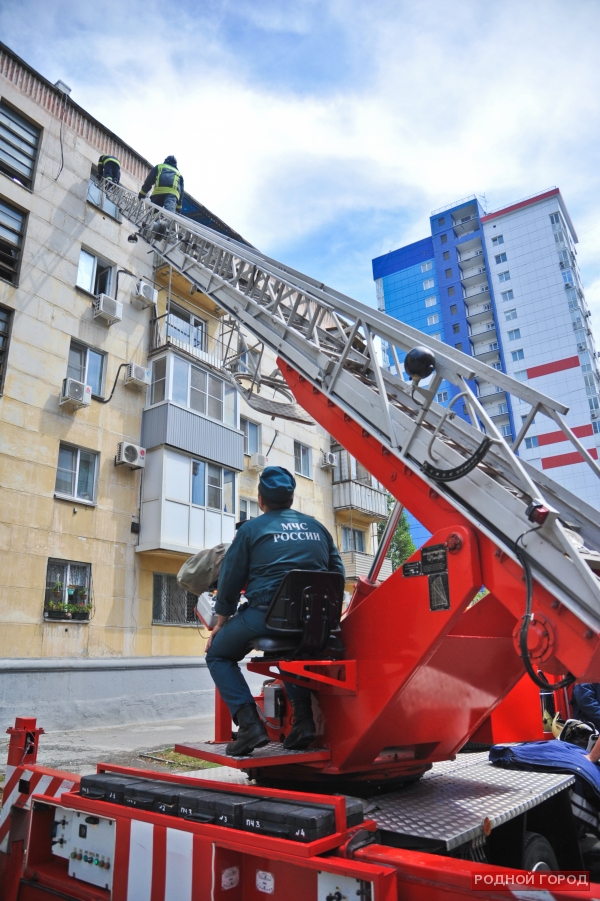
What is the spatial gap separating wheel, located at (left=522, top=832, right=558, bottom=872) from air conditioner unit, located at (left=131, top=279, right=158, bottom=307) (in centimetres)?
1700

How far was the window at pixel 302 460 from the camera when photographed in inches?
925

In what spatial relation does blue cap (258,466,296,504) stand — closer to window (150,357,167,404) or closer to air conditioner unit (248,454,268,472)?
window (150,357,167,404)

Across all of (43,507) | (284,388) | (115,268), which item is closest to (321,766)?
(284,388)

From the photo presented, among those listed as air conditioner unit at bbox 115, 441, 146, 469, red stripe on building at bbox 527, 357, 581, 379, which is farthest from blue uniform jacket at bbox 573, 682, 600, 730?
red stripe on building at bbox 527, 357, 581, 379

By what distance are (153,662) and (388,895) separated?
1380cm

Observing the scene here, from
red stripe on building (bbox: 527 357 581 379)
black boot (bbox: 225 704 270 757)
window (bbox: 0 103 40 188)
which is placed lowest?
black boot (bbox: 225 704 270 757)

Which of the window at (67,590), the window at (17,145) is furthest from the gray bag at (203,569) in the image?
the window at (17,145)

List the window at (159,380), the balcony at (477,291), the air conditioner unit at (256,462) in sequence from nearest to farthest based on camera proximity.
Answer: the window at (159,380) → the air conditioner unit at (256,462) → the balcony at (477,291)

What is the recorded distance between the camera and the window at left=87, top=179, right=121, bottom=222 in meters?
18.1

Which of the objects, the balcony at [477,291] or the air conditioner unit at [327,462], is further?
the balcony at [477,291]

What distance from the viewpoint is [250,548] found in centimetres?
390

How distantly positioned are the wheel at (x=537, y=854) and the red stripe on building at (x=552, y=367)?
5481 centimetres

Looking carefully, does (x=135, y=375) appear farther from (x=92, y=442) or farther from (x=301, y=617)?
(x=301, y=617)

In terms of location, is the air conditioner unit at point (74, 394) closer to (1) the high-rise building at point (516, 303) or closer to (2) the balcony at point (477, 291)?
(1) the high-rise building at point (516, 303)
